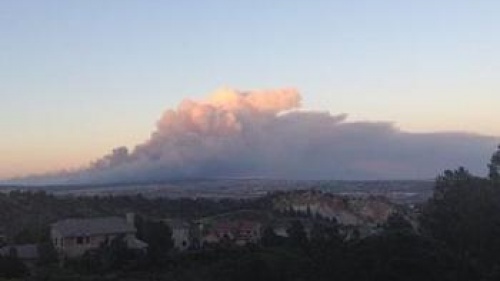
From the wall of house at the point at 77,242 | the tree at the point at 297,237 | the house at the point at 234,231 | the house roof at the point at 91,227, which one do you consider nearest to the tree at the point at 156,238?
the house roof at the point at 91,227

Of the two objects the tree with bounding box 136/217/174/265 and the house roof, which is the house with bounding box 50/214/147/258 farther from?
the tree with bounding box 136/217/174/265

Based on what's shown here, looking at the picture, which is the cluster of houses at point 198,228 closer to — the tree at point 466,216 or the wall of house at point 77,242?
the wall of house at point 77,242

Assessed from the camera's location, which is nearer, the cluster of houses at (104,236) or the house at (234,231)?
the cluster of houses at (104,236)

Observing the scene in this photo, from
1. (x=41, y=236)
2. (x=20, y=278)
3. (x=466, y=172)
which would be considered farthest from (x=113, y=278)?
(x=41, y=236)

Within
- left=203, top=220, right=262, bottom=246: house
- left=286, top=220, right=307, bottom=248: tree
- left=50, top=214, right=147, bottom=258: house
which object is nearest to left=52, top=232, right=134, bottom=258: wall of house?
left=50, top=214, right=147, bottom=258: house

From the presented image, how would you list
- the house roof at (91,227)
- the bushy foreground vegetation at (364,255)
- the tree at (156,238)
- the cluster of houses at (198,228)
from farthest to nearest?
the house roof at (91,227) → the cluster of houses at (198,228) → the tree at (156,238) → the bushy foreground vegetation at (364,255)

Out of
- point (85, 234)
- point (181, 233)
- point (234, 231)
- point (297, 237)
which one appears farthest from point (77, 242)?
point (297, 237)

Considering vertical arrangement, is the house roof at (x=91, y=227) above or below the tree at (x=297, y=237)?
above

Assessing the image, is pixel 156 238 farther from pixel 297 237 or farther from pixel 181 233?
pixel 181 233
